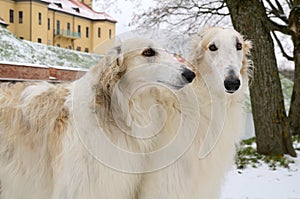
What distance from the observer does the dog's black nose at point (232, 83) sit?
126 inches

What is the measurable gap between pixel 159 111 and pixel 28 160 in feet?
3.67

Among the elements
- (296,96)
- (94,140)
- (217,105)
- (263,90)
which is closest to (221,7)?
(296,96)

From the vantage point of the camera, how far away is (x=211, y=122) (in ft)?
11.4

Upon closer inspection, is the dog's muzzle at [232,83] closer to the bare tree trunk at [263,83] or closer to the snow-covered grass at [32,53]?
the bare tree trunk at [263,83]

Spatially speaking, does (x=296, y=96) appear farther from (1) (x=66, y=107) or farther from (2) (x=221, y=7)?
(1) (x=66, y=107)

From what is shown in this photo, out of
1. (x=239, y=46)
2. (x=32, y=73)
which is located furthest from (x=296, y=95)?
(x=239, y=46)

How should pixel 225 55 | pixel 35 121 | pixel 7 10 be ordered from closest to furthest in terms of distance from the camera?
pixel 35 121
pixel 225 55
pixel 7 10

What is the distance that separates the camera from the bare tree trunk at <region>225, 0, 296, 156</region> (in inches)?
258

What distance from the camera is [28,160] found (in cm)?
320

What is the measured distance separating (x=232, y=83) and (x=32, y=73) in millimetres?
5226

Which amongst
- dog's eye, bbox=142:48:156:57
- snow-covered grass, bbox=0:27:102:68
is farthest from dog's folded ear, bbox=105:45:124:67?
snow-covered grass, bbox=0:27:102:68

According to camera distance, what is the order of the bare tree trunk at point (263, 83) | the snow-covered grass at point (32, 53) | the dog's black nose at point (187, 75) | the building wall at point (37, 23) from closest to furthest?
the dog's black nose at point (187, 75)
the bare tree trunk at point (263, 83)
the snow-covered grass at point (32, 53)
the building wall at point (37, 23)

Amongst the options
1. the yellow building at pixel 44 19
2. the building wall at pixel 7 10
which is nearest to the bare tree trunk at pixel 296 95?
the yellow building at pixel 44 19

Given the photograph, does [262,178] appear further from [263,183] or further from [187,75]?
[187,75]
